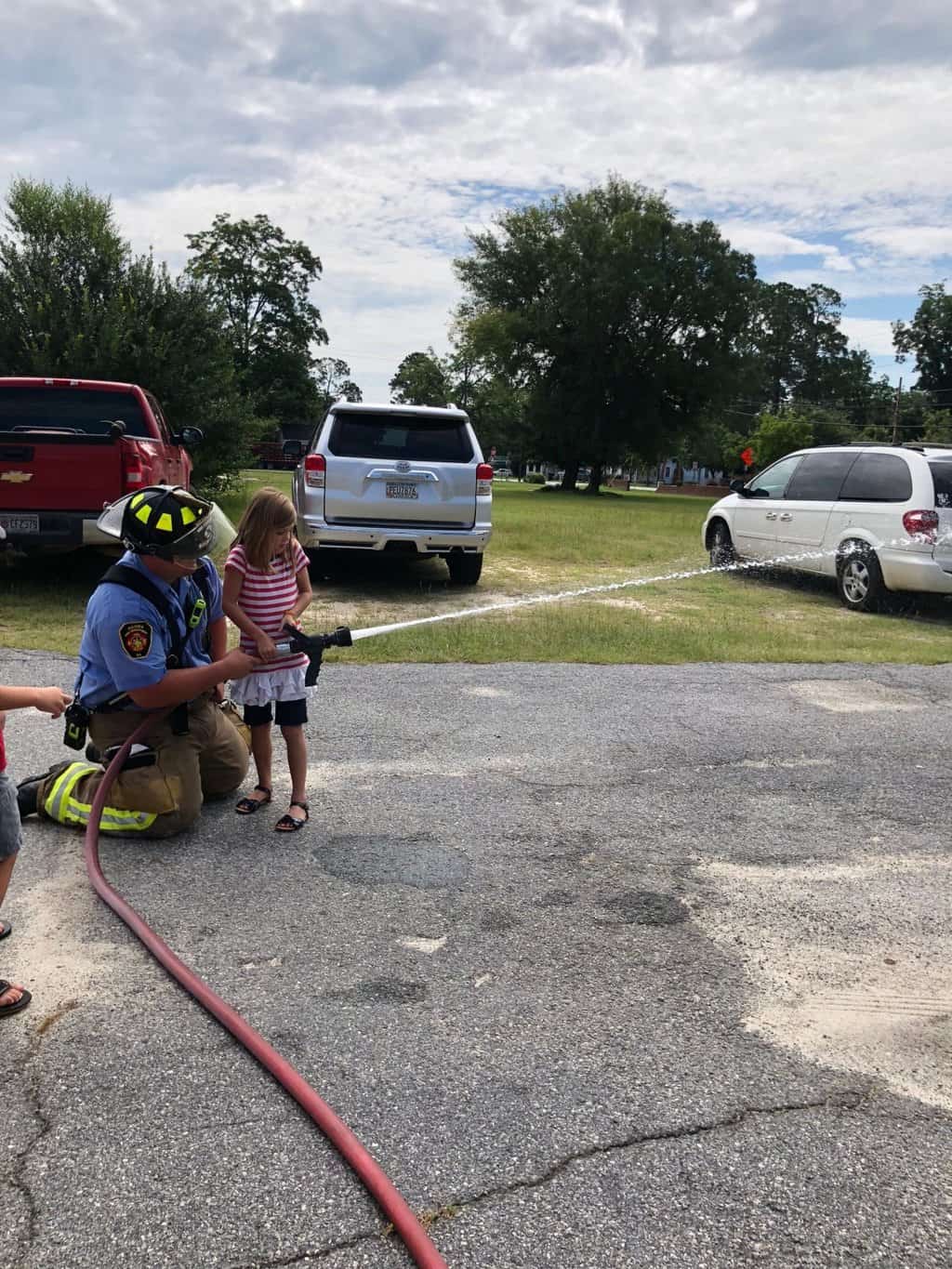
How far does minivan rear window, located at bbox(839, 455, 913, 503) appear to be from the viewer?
984 centimetres

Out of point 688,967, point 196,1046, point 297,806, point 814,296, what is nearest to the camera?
point 196,1046

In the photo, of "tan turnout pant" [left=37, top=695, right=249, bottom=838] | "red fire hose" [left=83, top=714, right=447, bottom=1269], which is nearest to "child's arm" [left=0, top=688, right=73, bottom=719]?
"red fire hose" [left=83, top=714, right=447, bottom=1269]

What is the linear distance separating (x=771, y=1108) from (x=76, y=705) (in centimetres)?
236

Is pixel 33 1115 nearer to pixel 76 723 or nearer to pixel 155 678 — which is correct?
pixel 76 723

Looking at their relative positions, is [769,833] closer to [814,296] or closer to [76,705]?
[76,705]

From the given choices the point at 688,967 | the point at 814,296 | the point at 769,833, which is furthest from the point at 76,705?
the point at 814,296

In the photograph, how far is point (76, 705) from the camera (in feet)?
10.9

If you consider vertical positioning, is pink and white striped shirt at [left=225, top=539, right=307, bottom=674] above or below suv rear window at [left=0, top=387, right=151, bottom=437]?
below

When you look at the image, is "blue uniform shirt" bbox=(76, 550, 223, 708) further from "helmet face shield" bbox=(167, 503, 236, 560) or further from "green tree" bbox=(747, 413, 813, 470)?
"green tree" bbox=(747, 413, 813, 470)

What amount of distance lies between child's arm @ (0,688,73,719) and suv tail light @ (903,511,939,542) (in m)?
8.61

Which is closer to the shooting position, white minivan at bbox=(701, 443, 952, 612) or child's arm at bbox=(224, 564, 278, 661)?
child's arm at bbox=(224, 564, 278, 661)

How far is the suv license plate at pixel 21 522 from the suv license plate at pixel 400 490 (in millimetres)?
3153

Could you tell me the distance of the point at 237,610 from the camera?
164 inches

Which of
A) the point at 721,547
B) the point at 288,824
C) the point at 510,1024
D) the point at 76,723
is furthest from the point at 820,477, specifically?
the point at 510,1024
